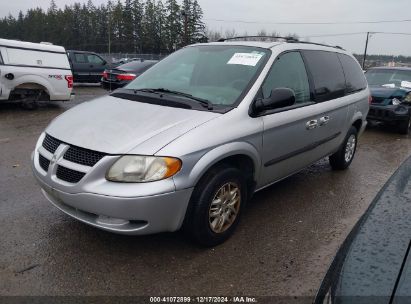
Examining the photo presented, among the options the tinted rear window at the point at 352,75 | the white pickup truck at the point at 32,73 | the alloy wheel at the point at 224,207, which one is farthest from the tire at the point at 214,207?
the white pickup truck at the point at 32,73

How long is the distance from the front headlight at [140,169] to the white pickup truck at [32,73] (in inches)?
306

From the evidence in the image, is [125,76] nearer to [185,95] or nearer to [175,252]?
[185,95]

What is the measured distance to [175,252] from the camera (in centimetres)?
319

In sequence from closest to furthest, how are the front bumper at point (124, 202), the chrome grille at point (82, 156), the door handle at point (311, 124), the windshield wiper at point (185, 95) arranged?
1. the front bumper at point (124, 202)
2. the chrome grille at point (82, 156)
3. the windshield wiper at point (185, 95)
4. the door handle at point (311, 124)

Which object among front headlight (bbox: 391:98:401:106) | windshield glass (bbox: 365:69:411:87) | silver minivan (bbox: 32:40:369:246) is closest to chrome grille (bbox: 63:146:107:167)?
silver minivan (bbox: 32:40:369:246)

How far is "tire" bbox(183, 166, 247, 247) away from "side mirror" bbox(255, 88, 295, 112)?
0.64m

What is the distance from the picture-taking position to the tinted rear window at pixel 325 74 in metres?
4.39

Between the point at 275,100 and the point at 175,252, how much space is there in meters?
1.60

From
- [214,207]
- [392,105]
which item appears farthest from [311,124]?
[392,105]

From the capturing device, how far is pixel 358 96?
5.45m

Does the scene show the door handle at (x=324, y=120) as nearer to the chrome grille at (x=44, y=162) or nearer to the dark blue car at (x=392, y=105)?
the chrome grille at (x=44, y=162)

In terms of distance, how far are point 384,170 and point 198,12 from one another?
221 feet

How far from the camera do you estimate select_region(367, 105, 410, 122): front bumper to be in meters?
8.77

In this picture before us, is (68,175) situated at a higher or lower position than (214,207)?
higher
